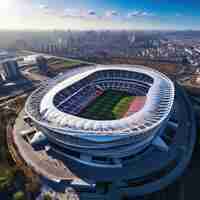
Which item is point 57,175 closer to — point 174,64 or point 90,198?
point 90,198

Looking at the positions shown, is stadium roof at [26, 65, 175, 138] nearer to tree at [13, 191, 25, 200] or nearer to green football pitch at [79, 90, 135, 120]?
green football pitch at [79, 90, 135, 120]

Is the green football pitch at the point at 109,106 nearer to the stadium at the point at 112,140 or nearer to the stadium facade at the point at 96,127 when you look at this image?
the stadium at the point at 112,140

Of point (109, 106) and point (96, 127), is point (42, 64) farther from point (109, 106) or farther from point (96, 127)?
point (96, 127)

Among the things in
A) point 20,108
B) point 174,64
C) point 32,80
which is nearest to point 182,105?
point 20,108

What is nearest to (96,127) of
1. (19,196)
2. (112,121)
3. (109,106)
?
(112,121)

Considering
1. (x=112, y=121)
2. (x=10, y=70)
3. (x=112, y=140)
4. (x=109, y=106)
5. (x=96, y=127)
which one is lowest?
(x=109, y=106)

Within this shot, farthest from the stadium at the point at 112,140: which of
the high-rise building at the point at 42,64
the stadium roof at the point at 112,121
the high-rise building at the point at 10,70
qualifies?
the high-rise building at the point at 42,64

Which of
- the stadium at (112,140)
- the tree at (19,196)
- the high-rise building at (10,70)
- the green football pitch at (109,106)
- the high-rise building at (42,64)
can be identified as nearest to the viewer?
the tree at (19,196)
